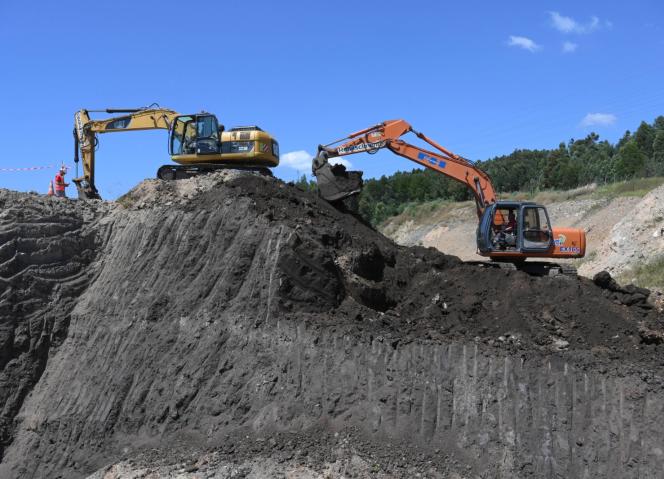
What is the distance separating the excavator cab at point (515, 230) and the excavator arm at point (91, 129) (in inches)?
359

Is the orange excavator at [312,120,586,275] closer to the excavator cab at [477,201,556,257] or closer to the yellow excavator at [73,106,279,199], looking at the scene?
the excavator cab at [477,201,556,257]

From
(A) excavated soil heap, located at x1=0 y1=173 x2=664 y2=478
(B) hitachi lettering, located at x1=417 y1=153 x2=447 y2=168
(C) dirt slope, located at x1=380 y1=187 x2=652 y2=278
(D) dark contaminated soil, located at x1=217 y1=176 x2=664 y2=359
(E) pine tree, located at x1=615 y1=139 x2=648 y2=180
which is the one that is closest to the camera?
(A) excavated soil heap, located at x1=0 y1=173 x2=664 y2=478

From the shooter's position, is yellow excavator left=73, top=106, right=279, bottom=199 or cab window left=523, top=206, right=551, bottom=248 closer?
cab window left=523, top=206, right=551, bottom=248

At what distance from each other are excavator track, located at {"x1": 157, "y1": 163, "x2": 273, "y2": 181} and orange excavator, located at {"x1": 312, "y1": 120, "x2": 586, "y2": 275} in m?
2.06

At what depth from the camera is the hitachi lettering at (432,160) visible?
1532 cm

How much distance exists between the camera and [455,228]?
41375 mm

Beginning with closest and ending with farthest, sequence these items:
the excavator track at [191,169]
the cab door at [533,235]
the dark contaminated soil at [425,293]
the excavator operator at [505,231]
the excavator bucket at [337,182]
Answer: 1. the dark contaminated soil at [425,293]
2. the cab door at [533,235]
3. the excavator operator at [505,231]
4. the excavator bucket at [337,182]
5. the excavator track at [191,169]

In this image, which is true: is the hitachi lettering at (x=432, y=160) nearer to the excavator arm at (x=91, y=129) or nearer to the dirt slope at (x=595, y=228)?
the excavator arm at (x=91, y=129)

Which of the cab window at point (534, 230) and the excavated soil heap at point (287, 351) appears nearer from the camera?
the excavated soil heap at point (287, 351)

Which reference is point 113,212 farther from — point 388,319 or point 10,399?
point 388,319

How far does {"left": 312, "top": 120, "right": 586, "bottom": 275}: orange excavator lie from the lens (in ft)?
46.1

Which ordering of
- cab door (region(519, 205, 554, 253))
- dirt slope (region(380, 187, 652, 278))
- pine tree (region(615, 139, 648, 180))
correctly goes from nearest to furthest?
cab door (region(519, 205, 554, 253)), dirt slope (region(380, 187, 652, 278)), pine tree (region(615, 139, 648, 180))

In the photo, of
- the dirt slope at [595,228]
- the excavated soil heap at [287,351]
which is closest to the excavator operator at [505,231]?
the excavated soil heap at [287,351]

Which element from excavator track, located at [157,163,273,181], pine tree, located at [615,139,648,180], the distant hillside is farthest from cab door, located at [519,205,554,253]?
pine tree, located at [615,139,648,180]
